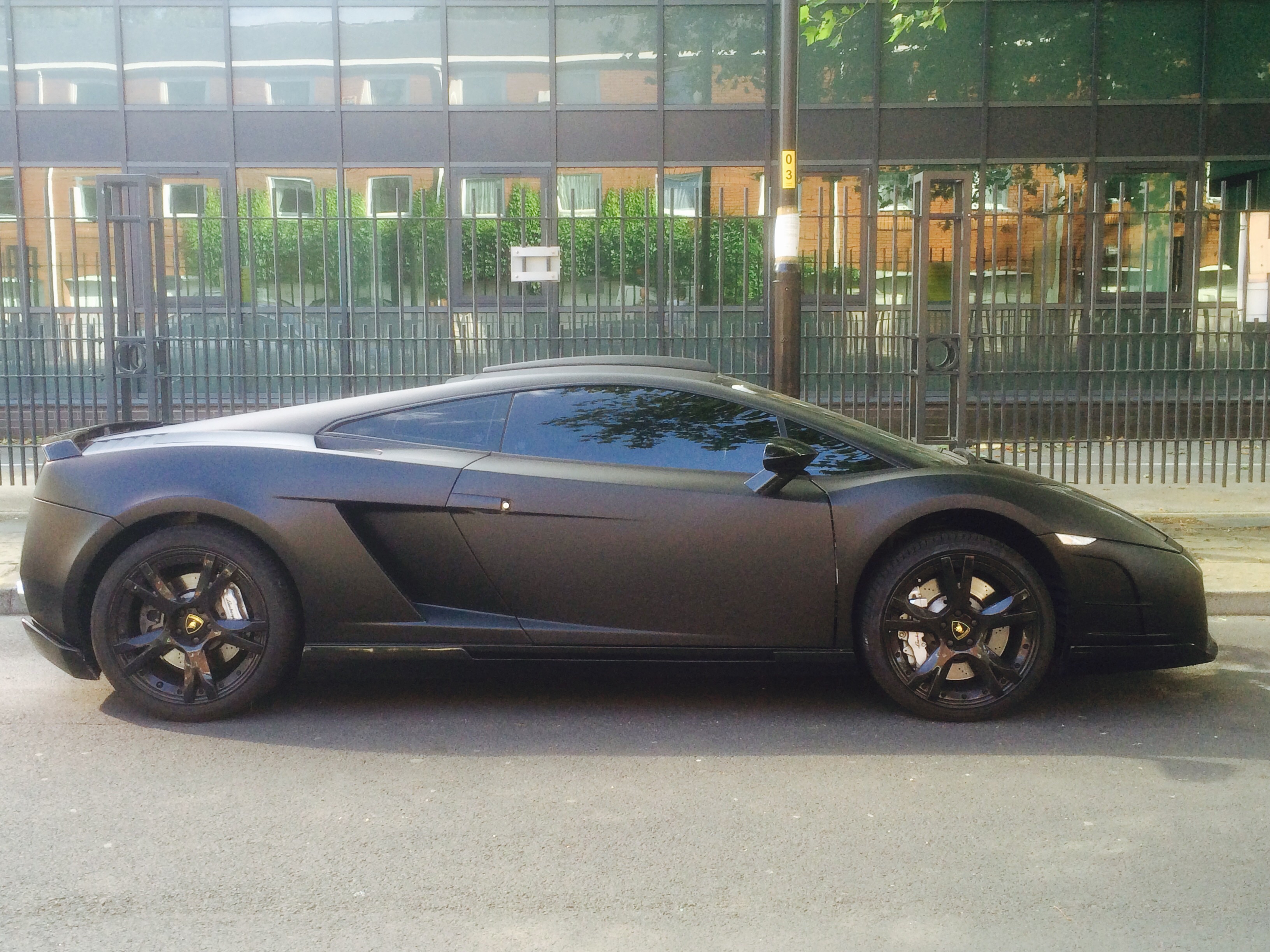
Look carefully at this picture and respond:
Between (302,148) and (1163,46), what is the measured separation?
10.8 m

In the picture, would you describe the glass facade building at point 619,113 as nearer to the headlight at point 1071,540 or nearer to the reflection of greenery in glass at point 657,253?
the reflection of greenery in glass at point 657,253

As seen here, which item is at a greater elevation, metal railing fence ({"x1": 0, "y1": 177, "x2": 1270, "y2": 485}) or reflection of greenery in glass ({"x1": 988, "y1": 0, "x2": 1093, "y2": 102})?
reflection of greenery in glass ({"x1": 988, "y1": 0, "x2": 1093, "y2": 102})

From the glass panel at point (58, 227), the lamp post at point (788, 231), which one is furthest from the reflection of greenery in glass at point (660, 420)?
the glass panel at point (58, 227)

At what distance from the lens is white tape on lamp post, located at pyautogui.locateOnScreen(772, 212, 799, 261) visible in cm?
838

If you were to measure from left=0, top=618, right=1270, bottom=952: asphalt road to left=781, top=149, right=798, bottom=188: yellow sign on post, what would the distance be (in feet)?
13.1

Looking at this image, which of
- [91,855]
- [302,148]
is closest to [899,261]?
[302,148]

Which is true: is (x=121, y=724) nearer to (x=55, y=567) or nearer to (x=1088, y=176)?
(x=55, y=567)

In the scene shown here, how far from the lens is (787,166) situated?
8391 mm

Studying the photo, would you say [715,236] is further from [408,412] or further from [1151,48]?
[408,412]

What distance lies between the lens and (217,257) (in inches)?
436

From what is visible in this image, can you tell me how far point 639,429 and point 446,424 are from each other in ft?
2.53

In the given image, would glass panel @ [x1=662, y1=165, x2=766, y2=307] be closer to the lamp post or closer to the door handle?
the lamp post

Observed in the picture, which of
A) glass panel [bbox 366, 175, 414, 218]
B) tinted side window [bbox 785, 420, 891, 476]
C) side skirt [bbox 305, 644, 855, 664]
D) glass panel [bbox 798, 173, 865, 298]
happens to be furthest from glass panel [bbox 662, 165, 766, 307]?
side skirt [bbox 305, 644, 855, 664]

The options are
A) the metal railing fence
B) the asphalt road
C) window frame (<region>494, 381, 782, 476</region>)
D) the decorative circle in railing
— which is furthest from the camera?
the metal railing fence
